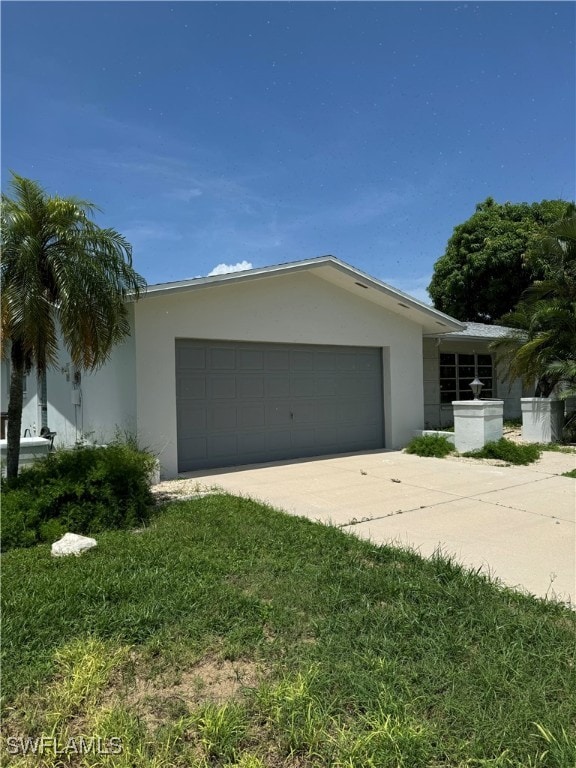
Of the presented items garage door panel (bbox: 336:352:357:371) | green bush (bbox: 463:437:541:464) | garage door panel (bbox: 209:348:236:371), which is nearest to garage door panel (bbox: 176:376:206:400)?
garage door panel (bbox: 209:348:236:371)

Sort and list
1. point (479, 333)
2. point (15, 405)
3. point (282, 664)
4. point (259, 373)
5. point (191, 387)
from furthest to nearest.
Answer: point (479, 333) < point (259, 373) < point (191, 387) < point (15, 405) < point (282, 664)

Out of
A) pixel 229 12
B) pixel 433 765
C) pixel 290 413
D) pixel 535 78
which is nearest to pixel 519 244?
pixel 535 78

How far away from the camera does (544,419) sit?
13156 millimetres

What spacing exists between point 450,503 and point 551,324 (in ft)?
28.2

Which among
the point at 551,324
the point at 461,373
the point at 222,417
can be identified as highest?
the point at 551,324

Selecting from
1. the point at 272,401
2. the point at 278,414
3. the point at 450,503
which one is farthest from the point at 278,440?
the point at 450,503

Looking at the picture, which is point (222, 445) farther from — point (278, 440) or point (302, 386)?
point (302, 386)

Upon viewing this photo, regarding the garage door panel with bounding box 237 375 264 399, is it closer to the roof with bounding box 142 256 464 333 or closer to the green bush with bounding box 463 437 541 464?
the roof with bounding box 142 256 464 333

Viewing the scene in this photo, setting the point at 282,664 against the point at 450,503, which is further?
the point at 450,503

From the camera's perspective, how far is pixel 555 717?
2.38 meters

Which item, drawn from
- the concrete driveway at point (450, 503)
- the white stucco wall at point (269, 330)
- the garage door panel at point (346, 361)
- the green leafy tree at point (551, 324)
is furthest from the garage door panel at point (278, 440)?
the green leafy tree at point (551, 324)

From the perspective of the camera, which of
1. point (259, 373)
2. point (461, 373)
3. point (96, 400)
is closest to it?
point (96, 400)

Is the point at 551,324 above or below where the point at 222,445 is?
above

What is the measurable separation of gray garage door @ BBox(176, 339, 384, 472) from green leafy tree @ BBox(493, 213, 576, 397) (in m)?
4.25
